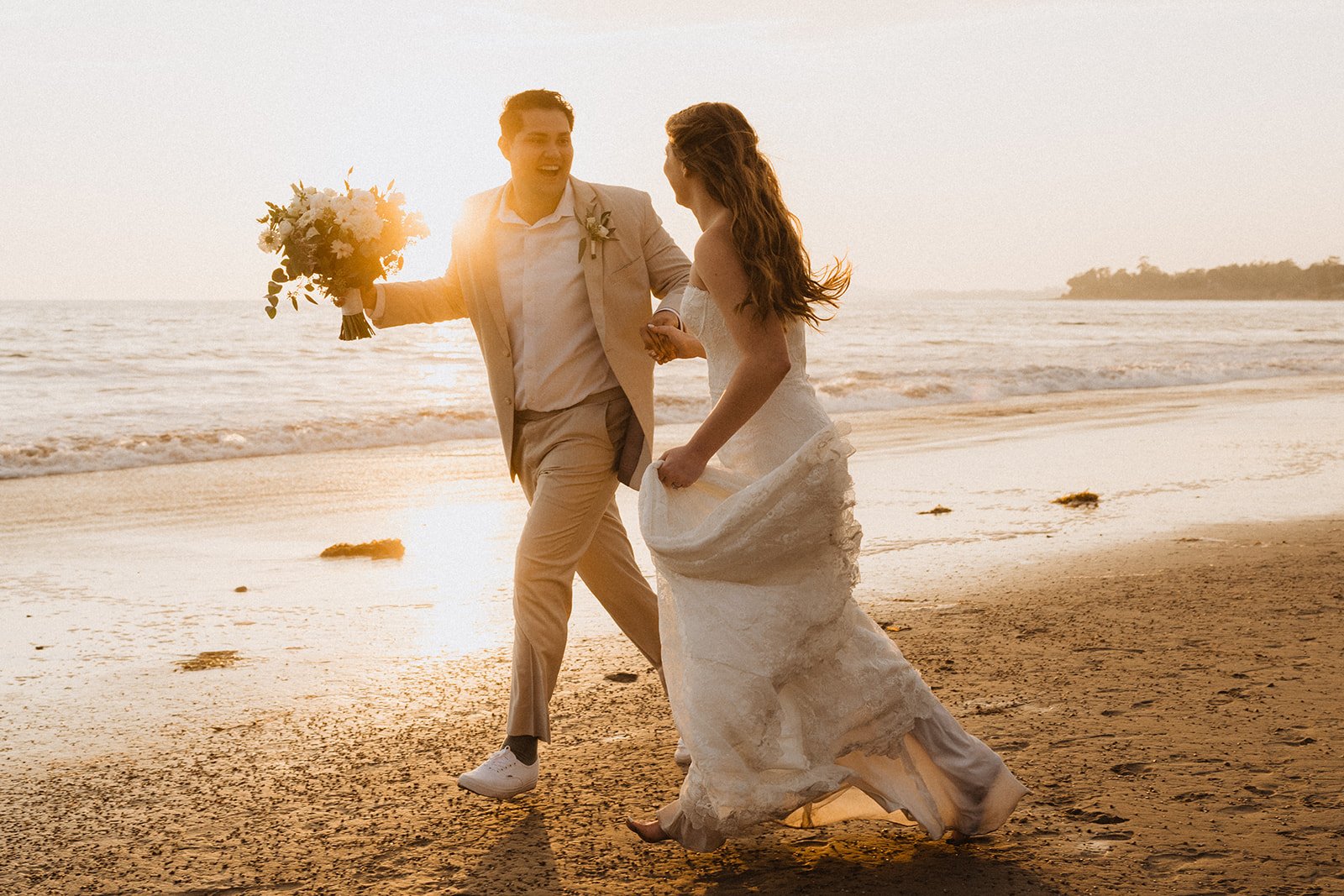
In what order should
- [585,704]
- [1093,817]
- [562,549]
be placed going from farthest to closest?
[585,704] < [562,549] < [1093,817]

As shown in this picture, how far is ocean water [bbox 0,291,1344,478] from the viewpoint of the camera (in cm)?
1620

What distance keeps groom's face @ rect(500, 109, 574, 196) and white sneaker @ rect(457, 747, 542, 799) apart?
182 centimetres

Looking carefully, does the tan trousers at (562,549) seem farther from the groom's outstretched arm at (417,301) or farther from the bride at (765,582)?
the bride at (765,582)

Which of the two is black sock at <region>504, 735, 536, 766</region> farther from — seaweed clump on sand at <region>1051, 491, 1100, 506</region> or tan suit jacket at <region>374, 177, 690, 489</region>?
seaweed clump on sand at <region>1051, 491, 1100, 506</region>

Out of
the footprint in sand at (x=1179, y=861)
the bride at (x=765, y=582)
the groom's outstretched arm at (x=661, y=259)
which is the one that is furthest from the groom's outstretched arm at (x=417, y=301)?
the footprint in sand at (x=1179, y=861)

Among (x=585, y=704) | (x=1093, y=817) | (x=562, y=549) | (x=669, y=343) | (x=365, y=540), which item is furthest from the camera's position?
(x=365, y=540)

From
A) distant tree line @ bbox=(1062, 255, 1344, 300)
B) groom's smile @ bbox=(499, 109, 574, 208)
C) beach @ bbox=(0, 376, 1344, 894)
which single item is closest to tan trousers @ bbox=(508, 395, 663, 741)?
beach @ bbox=(0, 376, 1344, 894)

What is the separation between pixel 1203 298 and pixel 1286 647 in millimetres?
112806

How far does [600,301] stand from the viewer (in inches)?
162

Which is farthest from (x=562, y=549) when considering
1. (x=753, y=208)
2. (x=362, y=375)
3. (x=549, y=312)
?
(x=362, y=375)

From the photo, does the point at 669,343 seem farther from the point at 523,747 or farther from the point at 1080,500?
the point at 1080,500

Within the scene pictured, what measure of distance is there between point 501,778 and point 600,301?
153 centimetres

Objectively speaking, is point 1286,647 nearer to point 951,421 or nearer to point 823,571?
point 823,571

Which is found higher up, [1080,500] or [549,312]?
[549,312]
